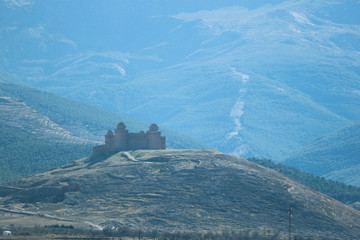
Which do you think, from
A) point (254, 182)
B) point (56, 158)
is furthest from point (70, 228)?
point (56, 158)

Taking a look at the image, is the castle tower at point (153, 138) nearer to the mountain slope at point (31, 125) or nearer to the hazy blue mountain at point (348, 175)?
the mountain slope at point (31, 125)

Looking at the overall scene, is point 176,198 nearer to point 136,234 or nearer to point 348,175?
point 136,234

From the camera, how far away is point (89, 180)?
106188 millimetres

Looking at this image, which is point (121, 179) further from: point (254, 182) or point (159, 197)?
point (254, 182)

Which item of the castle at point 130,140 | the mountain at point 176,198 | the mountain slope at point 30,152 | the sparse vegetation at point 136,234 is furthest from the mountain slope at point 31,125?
the sparse vegetation at point 136,234

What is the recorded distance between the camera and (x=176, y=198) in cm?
9819

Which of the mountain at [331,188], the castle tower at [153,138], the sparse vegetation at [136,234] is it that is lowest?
the sparse vegetation at [136,234]

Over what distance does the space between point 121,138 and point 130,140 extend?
5.32 feet

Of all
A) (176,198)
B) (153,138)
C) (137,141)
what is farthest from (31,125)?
(176,198)

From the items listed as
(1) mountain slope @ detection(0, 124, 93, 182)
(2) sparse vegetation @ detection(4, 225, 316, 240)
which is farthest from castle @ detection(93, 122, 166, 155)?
(1) mountain slope @ detection(0, 124, 93, 182)

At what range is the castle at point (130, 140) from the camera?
4636 inches

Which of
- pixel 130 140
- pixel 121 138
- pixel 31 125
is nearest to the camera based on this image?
pixel 121 138

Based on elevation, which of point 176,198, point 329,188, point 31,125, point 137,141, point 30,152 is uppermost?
point 31,125

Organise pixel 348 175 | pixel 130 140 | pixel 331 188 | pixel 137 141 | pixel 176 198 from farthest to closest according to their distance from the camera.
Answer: pixel 348 175 < pixel 331 188 < pixel 130 140 < pixel 137 141 < pixel 176 198
